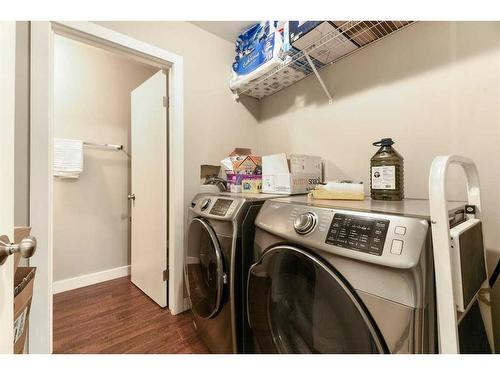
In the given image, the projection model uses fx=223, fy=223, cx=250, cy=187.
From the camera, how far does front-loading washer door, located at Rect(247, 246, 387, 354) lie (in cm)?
60

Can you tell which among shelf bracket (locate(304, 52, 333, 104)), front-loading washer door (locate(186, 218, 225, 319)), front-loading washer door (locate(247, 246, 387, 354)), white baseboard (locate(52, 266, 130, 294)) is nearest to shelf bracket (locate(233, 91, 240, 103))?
shelf bracket (locate(304, 52, 333, 104))

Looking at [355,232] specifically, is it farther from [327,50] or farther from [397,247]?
[327,50]

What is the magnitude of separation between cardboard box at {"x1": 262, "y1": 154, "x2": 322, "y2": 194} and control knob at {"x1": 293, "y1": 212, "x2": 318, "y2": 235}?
1.86 ft

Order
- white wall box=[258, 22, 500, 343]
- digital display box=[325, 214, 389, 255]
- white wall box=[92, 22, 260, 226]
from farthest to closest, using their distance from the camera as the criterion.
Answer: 1. white wall box=[92, 22, 260, 226]
2. white wall box=[258, 22, 500, 343]
3. digital display box=[325, 214, 389, 255]

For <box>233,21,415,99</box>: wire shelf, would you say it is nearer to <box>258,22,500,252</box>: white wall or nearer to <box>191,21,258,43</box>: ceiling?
<box>258,22,500,252</box>: white wall

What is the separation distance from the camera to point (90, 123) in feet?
7.09

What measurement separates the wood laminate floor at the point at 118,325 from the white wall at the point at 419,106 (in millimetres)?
1466

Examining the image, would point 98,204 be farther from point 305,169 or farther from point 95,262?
point 305,169

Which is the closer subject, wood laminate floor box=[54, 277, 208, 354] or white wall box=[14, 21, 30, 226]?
white wall box=[14, 21, 30, 226]

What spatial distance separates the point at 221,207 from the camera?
3.78 feet

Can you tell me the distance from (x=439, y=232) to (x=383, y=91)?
1060 mm

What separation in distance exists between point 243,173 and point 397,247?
3.72 ft

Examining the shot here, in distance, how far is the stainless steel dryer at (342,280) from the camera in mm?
513

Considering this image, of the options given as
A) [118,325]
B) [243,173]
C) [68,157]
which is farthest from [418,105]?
[68,157]
